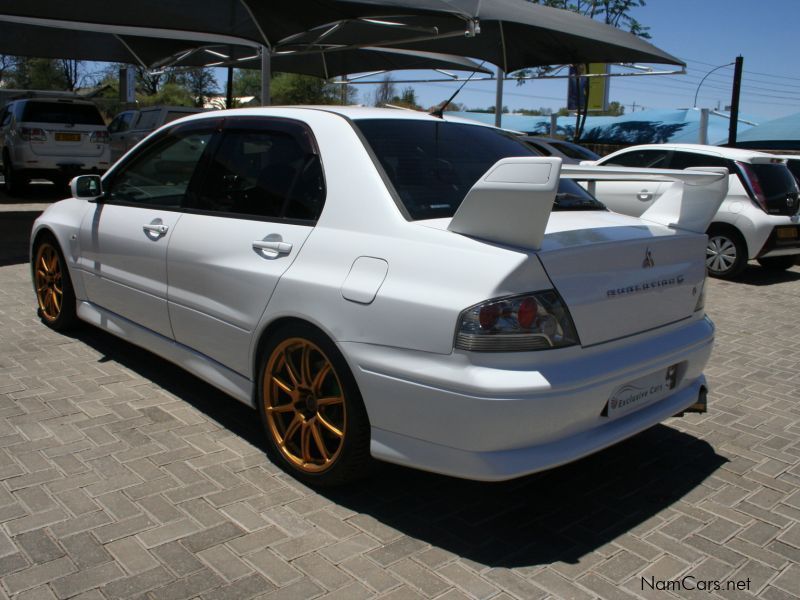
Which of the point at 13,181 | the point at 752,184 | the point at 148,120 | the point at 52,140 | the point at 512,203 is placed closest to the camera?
the point at 512,203

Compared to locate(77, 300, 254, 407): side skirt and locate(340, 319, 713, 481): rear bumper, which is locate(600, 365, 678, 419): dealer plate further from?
locate(77, 300, 254, 407): side skirt

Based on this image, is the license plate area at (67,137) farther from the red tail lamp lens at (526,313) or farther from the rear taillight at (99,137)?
the red tail lamp lens at (526,313)

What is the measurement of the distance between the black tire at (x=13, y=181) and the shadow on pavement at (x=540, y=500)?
43.1 feet

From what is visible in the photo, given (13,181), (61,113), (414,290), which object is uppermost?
(61,113)

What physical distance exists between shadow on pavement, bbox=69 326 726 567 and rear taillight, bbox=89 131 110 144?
12586 millimetres

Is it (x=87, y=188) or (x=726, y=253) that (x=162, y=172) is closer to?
(x=87, y=188)

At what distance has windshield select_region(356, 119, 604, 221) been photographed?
3.26 meters

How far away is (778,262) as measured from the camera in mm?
10219

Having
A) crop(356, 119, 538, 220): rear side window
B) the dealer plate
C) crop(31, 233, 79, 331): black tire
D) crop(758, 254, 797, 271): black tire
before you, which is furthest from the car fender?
crop(758, 254, 797, 271): black tire

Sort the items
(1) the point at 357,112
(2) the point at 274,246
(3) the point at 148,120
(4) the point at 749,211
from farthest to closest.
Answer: (3) the point at 148,120 → (4) the point at 749,211 → (1) the point at 357,112 → (2) the point at 274,246

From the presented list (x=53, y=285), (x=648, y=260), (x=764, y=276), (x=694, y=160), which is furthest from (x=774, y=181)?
(x=53, y=285)

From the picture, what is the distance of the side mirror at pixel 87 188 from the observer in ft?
15.8

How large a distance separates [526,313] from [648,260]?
0.80 meters

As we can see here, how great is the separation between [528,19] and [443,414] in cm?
1029
